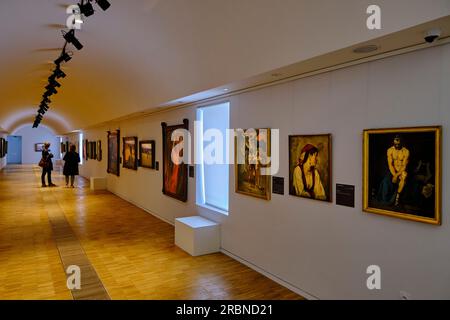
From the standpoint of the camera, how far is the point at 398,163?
10.6 ft

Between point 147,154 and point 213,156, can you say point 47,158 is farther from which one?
point 213,156

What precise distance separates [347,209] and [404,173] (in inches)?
33.3

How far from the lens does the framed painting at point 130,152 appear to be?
11267mm

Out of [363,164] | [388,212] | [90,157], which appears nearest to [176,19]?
[363,164]

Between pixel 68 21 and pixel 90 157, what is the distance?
44.9ft

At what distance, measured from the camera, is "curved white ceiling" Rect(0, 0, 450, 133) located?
10.5 ft

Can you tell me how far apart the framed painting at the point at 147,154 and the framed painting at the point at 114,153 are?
2.99 m

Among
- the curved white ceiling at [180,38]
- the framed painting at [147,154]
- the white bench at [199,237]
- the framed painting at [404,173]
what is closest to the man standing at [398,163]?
the framed painting at [404,173]

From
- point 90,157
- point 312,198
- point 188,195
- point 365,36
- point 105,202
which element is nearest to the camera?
point 365,36

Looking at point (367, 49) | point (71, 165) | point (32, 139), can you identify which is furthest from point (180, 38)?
point (32, 139)

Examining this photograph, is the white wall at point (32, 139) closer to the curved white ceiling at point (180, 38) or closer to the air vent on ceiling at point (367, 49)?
the curved white ceiling at point (180, 38)

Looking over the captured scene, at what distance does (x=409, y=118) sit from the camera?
3.19m

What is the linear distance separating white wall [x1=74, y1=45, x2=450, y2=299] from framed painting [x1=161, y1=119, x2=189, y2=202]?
203cm

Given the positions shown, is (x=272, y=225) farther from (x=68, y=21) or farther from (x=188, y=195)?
(x=68, y=21)
